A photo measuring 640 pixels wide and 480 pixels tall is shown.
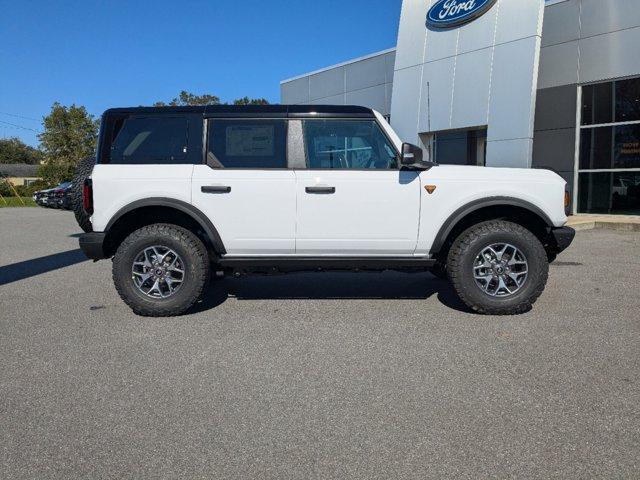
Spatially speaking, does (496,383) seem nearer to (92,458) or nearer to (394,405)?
(394,405)

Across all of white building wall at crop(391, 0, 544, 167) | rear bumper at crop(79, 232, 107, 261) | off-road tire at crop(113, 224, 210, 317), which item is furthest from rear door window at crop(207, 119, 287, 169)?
white building wall at crop(391, 0, 544, 167)

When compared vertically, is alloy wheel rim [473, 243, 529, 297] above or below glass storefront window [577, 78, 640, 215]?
below

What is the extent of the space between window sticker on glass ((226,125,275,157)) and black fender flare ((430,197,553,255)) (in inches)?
71.1

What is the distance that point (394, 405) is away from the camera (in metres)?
2.87

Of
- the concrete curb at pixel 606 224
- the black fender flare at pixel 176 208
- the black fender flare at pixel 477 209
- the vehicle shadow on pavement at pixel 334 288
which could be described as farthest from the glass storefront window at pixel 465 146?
the black fender flare at pixel 176 208

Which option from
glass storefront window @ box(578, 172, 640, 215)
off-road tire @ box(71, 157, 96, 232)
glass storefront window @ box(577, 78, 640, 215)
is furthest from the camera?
glass storefront window @ box(578, 172, 640, 215)

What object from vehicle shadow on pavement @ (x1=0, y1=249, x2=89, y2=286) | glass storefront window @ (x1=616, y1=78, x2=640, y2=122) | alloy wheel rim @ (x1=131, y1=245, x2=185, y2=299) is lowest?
vehicle shadow on pavement @ (x1=0, y1=249, x2=89, y2=286)

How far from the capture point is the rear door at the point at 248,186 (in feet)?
15.3

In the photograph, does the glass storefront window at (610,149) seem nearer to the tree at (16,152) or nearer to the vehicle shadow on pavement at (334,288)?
the vehicle shadow on pavement at (334,288)

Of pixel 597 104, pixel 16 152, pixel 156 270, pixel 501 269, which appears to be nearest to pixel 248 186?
pixel 156 270

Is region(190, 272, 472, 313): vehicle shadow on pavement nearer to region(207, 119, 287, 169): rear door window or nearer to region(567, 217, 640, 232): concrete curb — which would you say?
region(207, 119, 287, 169): rear door window

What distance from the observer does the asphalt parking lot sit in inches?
91.7

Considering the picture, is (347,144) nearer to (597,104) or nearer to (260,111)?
(260,111)

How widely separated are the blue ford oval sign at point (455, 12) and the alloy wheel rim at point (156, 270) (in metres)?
13.8
